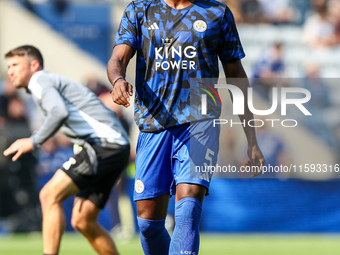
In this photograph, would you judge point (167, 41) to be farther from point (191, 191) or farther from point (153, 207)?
point (153, 207)

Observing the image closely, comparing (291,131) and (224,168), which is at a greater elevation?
(291,131)

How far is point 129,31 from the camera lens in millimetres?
4156

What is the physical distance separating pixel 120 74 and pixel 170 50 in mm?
513

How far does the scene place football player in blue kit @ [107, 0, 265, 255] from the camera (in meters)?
4.07

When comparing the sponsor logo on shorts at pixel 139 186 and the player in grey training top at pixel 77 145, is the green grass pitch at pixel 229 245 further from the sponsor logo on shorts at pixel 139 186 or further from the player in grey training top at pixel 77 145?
the sponsor logo on shorts at pixel 139 186

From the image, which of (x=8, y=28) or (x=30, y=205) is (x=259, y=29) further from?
(x=30, y=205)

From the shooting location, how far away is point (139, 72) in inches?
167

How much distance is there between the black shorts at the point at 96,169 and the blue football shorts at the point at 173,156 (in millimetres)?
1330

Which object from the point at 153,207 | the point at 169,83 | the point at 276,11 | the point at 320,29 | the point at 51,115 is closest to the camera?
the point at 169,83

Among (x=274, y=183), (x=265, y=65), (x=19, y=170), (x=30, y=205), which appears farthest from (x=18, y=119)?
(x=265, y=65)

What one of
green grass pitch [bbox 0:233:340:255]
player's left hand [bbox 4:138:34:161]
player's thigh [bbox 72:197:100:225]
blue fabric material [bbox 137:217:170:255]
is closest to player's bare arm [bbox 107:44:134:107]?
blue fabric material [bbox 137:217:170:255]

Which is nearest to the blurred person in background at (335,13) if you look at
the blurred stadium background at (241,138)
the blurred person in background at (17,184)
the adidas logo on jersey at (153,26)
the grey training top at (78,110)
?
the blurred stadium background at (241,138)

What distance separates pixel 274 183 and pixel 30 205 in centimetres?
480

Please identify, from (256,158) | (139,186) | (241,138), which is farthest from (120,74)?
(241,138)
